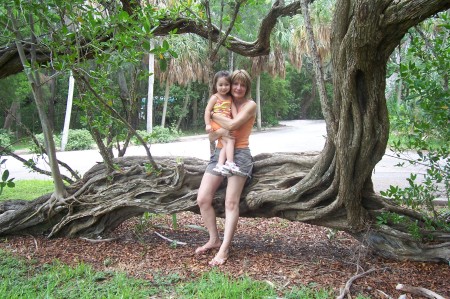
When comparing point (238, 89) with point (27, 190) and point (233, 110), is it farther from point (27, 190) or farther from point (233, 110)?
point (27, 190)

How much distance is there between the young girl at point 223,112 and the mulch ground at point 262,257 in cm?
90

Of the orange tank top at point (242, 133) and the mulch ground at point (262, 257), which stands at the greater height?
the orange tank top at point (242, 133)

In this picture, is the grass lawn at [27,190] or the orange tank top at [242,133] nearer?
the orange tank top at [242,133]

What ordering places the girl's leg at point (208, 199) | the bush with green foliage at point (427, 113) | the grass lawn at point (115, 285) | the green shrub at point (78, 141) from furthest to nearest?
1. the green shrub at point (78, 141)
2. the girl's leg at point (208, 199)
3. the bush with green foliage at point (427, 113)
4. the grass lawn at point (115, 285)

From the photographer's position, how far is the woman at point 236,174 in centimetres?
398

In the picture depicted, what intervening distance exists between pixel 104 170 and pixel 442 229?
3690 mm

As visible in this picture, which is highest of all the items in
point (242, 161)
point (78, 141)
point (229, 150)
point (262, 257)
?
point (229, 150)

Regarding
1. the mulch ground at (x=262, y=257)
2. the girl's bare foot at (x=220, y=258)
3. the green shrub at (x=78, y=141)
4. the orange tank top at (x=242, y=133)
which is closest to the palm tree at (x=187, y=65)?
the green shrub at (x=78, y=141)

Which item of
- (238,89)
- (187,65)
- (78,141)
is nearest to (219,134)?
(238,89)

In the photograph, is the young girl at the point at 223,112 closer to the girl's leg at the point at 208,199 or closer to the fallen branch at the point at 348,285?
the girl's leg at the point at 208,199

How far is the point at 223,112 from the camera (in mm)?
4055

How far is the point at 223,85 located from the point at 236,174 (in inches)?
34.4

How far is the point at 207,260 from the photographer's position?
4.06 m

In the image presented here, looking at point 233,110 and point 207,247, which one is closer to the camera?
point 233,110
